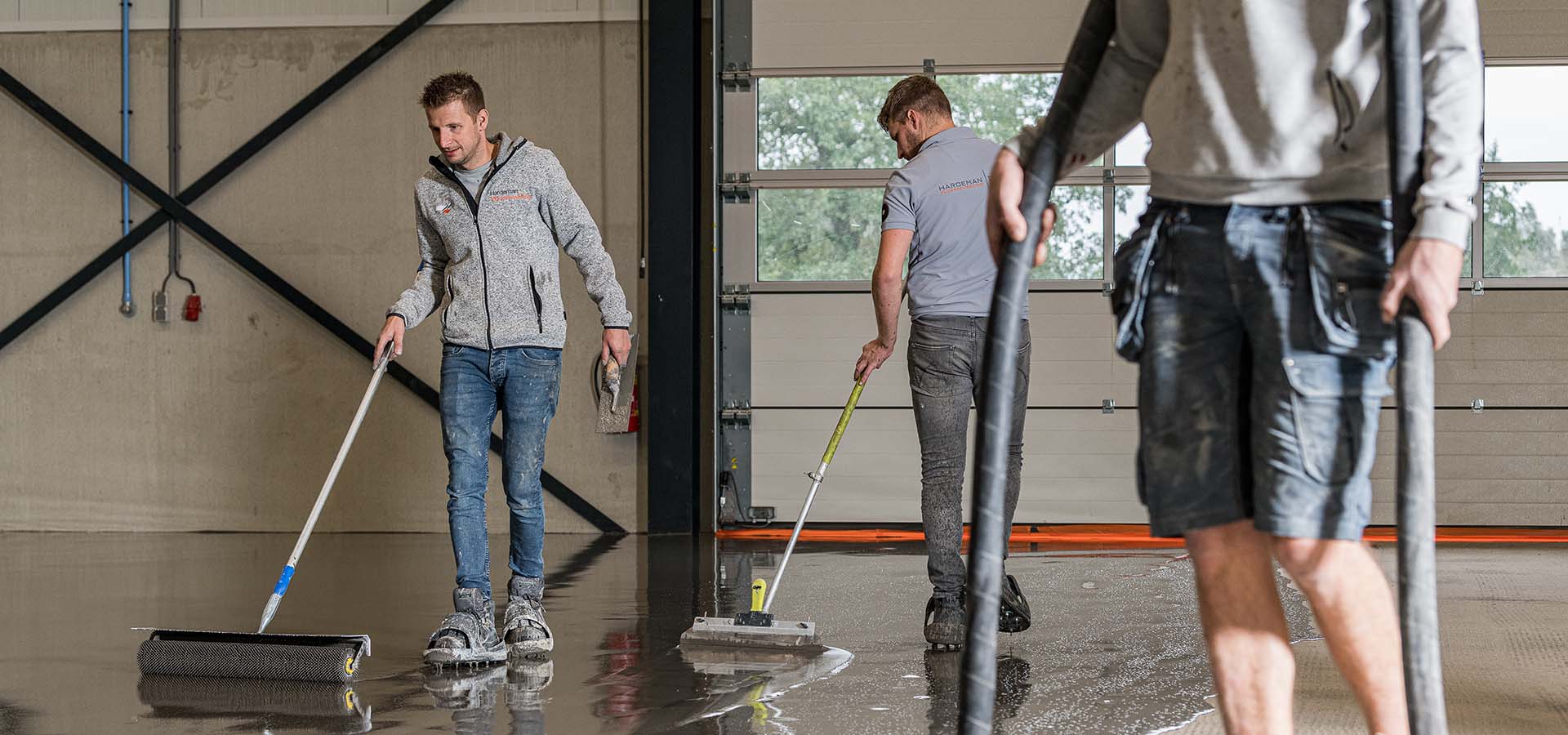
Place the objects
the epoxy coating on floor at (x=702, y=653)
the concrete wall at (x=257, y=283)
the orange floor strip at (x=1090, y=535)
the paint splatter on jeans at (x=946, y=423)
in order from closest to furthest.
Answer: the epoxy coating on floor at (x=702, y=653) → the paint splatter on jeans at (x=946, y=423) → the orange floor strip at (x=1090, y=535) → the concrete wall at (x=257, y=283)

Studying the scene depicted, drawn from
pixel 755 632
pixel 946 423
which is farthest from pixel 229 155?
pixel 946 423

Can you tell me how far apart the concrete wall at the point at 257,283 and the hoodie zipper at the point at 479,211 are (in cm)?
395

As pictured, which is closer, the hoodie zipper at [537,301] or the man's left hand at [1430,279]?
the man's left hand at [1430,279]

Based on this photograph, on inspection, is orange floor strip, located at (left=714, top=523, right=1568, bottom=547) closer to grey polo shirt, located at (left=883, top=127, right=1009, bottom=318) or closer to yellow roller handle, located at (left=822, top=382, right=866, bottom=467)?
yellow roller handle, located at (left=822, top=382, right=866, bottom=467)

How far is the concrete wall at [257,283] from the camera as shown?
26.0ft

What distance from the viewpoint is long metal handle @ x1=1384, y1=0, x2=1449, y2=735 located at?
5.19 feet

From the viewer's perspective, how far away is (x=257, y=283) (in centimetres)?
805

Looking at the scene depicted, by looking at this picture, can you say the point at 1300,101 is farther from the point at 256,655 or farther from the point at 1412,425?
the point at 256,655

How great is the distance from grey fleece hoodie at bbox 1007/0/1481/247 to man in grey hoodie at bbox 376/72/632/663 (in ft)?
7.50

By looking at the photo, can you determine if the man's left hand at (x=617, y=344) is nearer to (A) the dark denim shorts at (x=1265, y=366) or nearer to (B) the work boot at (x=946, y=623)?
(B) the work boot at (x=946, y=623)

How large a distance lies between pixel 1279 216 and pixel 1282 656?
553 mm

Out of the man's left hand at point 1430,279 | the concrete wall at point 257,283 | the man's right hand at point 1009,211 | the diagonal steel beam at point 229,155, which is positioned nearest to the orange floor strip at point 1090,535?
the concrete wall at point 257,283

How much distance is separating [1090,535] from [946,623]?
3766mm

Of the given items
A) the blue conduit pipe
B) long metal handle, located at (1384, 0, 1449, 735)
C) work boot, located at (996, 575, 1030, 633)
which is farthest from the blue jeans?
the blue conduit pipe
